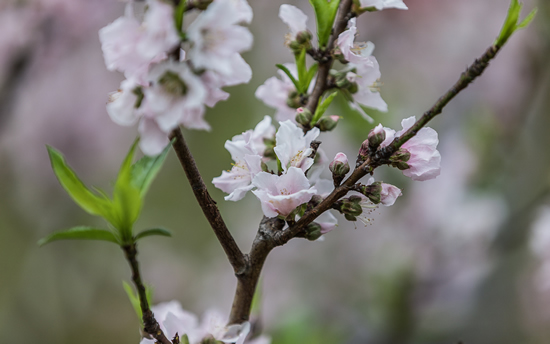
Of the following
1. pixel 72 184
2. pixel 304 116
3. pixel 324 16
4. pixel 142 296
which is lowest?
pixel 142 296

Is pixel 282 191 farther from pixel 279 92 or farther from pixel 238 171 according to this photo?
pixel 279 92

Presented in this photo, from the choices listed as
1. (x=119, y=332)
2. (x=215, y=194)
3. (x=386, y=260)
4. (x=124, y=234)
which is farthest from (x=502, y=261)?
(x=119, y=332)

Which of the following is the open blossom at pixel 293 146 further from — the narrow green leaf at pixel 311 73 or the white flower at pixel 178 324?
the white flower at pixel 178 324

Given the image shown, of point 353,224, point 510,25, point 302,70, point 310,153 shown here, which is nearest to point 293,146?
point 310,153

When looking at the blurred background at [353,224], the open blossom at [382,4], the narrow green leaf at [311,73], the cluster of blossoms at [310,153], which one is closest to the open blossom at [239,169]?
the cluster of blossoms at [310,153]

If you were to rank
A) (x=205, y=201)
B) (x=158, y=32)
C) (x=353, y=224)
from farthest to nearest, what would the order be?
(x=353, y=224) < (x=205, y=201) < (x=158, y=32)

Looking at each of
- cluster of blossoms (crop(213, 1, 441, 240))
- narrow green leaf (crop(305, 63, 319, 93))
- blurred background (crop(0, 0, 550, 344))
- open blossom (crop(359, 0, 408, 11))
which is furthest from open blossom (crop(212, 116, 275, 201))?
blurred background (crop(0, 0, 550, 344))
